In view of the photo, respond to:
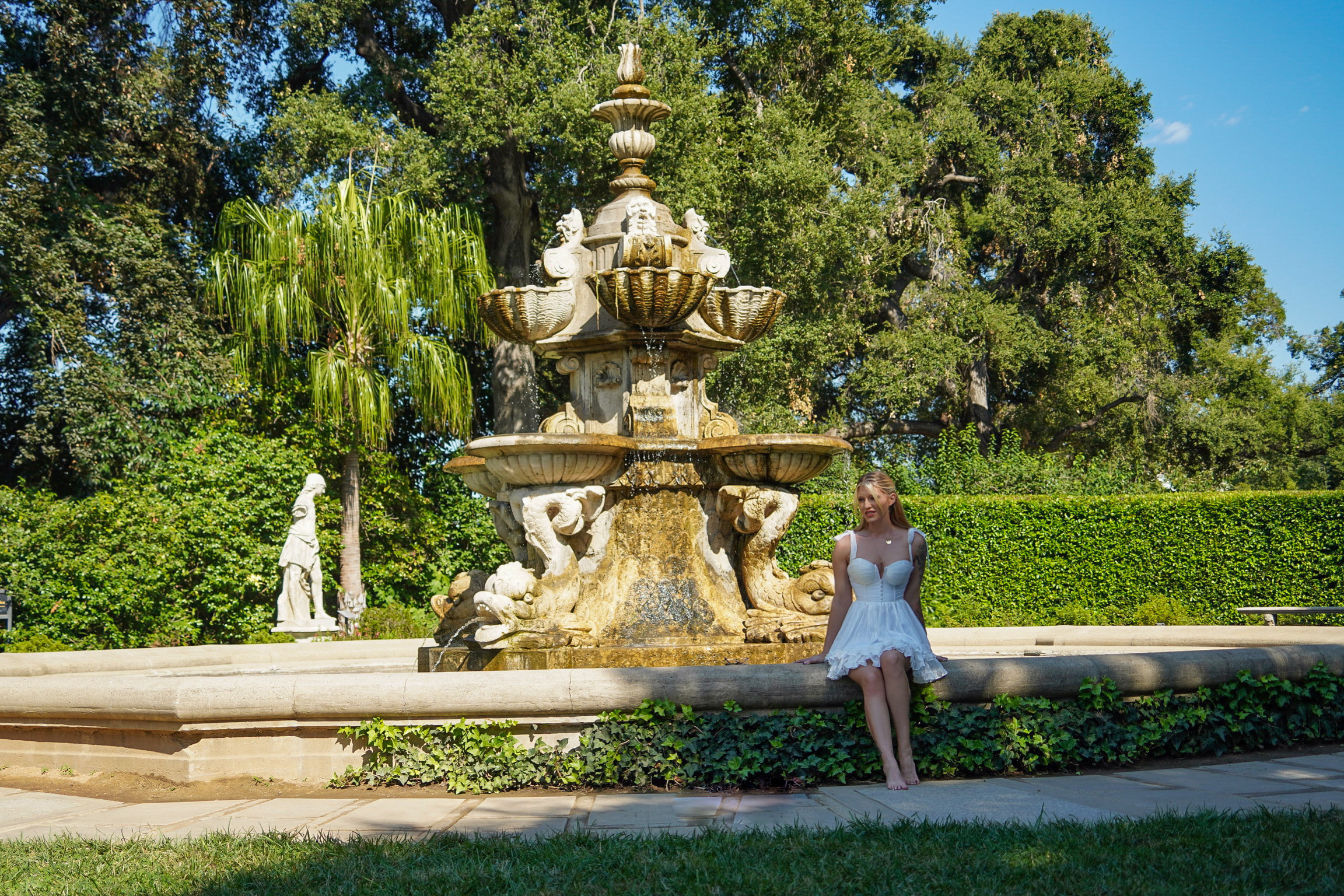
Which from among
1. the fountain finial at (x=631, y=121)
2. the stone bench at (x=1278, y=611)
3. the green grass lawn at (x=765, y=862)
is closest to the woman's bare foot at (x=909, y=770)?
the green grass lawn at (x=765, y=862)

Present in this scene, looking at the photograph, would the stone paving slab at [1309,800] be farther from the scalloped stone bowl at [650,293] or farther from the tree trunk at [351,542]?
the tree trunk at [351,542]

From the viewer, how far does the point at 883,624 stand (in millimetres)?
5129

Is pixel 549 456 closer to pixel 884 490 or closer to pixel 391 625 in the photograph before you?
pixel 884 490

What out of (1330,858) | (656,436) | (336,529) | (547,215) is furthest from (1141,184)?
(1330,858)

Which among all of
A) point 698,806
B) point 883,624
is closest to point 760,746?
point 698,806

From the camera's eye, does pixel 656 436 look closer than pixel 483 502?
Yes

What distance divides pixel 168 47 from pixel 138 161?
188cm

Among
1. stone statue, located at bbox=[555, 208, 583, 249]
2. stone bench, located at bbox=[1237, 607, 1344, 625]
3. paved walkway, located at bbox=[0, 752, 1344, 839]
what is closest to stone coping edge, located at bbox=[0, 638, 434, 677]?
paved walkway, located at bbox=[0, 752, 1344, 839]

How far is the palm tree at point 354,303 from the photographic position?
15.5 metres

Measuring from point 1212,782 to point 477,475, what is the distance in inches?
194

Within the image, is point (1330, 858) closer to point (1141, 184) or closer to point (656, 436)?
→ point (656, 436)

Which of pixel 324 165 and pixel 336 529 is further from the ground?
pixel 324 165

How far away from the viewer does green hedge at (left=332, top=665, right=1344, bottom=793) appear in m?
5.00

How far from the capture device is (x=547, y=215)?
714 inches
